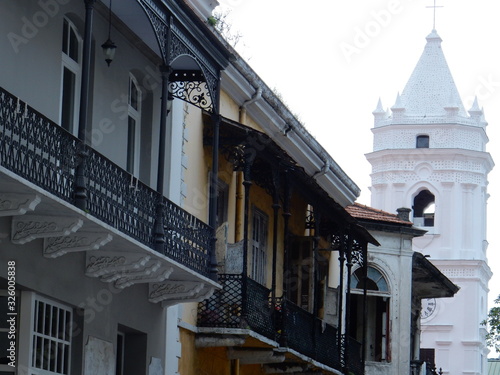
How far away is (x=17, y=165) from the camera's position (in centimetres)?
1236

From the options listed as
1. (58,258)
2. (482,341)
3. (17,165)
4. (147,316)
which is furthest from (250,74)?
(482,341)

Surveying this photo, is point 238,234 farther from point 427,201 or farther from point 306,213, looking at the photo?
point 427,201

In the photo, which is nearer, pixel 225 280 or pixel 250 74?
pixel 225 280

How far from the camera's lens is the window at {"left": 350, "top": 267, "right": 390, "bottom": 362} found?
1222 inches

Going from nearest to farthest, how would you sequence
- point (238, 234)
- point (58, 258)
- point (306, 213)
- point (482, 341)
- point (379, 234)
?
point (58, 258) → point (238, 234) → point (306, 213) → point (379, 234) → point (482, 341)

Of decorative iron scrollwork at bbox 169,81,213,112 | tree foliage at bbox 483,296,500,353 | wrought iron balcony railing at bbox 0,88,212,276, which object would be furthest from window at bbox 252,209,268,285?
tree foliage at bbox 483,296,500,353

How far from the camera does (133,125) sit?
17.8 meters

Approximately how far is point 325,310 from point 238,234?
5.38m

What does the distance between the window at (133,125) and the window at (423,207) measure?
55624 millimetres

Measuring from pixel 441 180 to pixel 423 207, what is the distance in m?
2.55

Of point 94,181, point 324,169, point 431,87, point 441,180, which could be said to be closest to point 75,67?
point 94,181

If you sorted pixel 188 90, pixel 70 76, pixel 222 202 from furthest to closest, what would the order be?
pixel 222 202 → pixel 188 90 → pixel 70 76

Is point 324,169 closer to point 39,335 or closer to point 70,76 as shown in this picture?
point 70,76

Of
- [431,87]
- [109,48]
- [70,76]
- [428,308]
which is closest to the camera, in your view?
[109,48]
